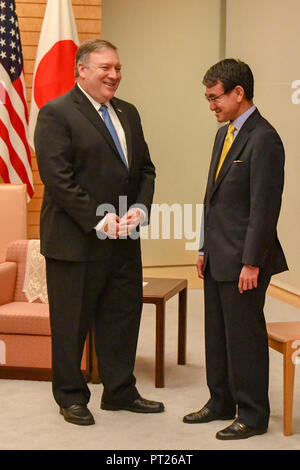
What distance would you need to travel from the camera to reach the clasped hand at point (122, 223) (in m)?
3.25

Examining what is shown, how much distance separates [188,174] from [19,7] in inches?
96.5

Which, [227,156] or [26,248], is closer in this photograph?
[227,156]

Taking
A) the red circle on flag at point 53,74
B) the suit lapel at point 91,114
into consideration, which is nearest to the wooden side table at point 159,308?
the suit lapel at point 91,114

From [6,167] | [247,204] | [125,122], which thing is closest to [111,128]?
[125,122]

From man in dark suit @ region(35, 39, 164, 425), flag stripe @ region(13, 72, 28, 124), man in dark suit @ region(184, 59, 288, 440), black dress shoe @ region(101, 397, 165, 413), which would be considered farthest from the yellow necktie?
flag stripe @ region(13, 72, 28, 124)

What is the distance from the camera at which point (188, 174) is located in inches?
316

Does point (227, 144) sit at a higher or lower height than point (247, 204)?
higher

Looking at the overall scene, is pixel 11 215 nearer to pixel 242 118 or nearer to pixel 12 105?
pixel 12 105

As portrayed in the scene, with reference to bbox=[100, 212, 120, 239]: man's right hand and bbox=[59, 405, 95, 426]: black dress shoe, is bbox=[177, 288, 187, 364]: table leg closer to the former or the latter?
bbox=[59, 405, 95, 426]: black dress shoe

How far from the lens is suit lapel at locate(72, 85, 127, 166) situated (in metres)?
3.30

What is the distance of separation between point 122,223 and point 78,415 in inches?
33.0

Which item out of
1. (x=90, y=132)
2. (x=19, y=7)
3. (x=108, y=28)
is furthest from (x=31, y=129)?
(x=90, y=132)

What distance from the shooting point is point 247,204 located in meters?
3.13

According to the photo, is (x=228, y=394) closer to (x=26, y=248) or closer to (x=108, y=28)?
(x=26, y=248)
